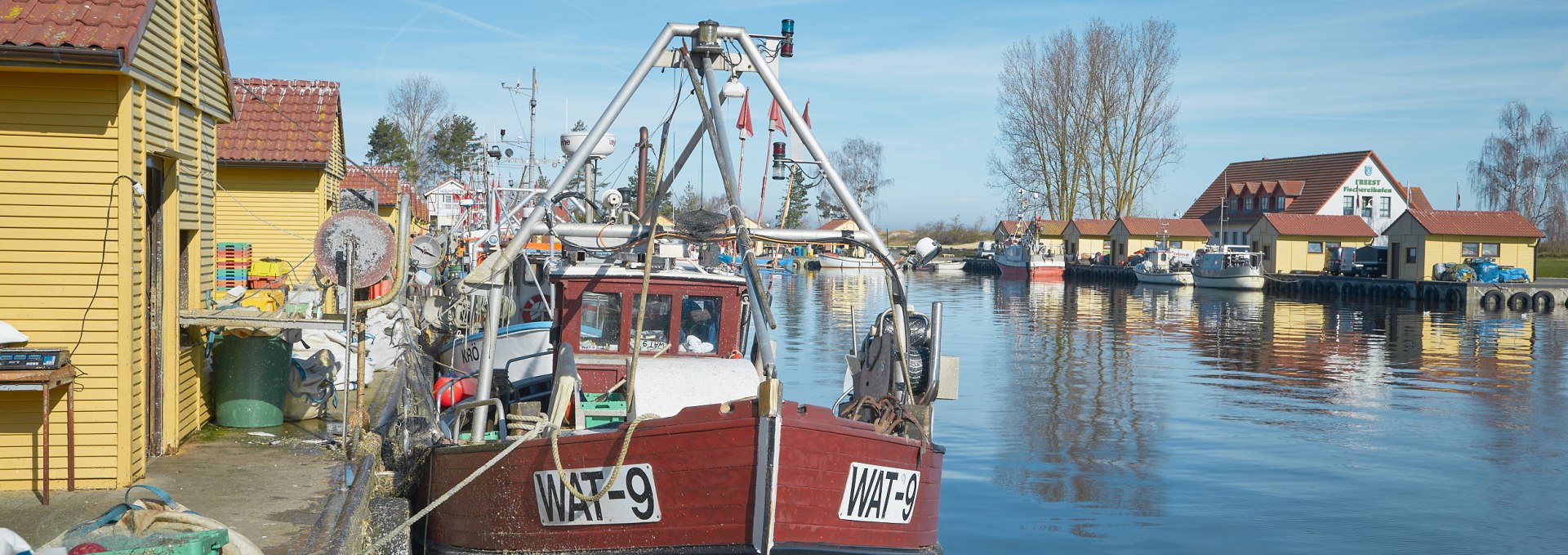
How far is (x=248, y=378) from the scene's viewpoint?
11977 mm

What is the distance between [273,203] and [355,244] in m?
12.0

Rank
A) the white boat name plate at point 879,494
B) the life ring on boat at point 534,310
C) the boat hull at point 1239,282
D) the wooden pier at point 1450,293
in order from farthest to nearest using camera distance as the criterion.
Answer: the boat hull at point 1239,282, the wooden pier at point 1450,293, the life ring on boat at point 534,310, the white boat name plate at point 879,494

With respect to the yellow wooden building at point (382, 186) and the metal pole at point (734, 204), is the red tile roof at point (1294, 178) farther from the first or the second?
the metal pole at point (734, 204)

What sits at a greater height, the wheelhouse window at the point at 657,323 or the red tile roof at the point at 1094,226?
the red tile roof at the point at 1094,226

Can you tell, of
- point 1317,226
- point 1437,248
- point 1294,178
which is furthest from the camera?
point 1294,178

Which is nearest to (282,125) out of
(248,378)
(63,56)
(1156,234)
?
(248,378)

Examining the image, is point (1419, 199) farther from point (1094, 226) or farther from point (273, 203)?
point (273, 203)

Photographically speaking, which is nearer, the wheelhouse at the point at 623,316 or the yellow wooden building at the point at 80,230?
the yellow wooden building at the point at 80,230

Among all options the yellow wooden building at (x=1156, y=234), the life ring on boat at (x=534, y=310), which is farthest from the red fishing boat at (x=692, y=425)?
the yellow wooden building at (x=1156, y=234)

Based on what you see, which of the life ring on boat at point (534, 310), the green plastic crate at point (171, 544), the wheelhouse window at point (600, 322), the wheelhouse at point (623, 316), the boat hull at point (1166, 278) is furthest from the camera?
the boat hull at point (1166, 278)

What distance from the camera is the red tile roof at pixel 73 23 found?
317 inches

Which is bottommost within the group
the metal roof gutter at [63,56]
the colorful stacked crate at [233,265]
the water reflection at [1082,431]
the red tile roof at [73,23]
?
the water reflection at [1082,431]

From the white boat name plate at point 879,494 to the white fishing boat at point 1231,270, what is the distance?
179 feet

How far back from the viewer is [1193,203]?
87.6 m
